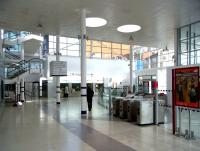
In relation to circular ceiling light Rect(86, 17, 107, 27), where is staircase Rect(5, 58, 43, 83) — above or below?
below

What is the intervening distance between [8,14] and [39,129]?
6.45 m

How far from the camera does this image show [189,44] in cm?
1414

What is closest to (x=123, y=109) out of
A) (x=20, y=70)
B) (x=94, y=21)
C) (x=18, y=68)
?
(x=94, y=21)

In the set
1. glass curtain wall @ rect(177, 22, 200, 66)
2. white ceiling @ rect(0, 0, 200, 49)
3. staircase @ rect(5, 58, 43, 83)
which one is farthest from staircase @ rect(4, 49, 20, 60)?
glass curtain wall @ rect(177, 22, 200, 66)

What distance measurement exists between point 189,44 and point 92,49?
59.4 ft

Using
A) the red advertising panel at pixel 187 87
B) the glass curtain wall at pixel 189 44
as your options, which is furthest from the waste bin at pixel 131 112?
the glass curtain wall at pixel 189 44

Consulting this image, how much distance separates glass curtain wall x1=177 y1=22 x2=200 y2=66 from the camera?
13602 mm

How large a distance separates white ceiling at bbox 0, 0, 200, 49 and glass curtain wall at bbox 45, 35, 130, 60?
14.4 m

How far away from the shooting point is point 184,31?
14188mm

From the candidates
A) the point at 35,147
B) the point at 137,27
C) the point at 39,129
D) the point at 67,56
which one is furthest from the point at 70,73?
the point at 35,147

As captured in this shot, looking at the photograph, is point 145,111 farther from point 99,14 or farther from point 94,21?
point 94,21

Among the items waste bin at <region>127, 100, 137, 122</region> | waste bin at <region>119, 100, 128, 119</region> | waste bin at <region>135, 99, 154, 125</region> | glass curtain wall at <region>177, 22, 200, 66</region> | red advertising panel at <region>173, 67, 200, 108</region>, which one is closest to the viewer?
red advertising panel at <region>173, 67, 200, 108</region>

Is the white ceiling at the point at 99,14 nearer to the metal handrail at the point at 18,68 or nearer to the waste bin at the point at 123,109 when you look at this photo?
the waste bin at the point at 123,109

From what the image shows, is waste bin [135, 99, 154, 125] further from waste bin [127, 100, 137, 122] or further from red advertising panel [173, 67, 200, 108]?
red advertising panel [173, 67, 200, 108]
